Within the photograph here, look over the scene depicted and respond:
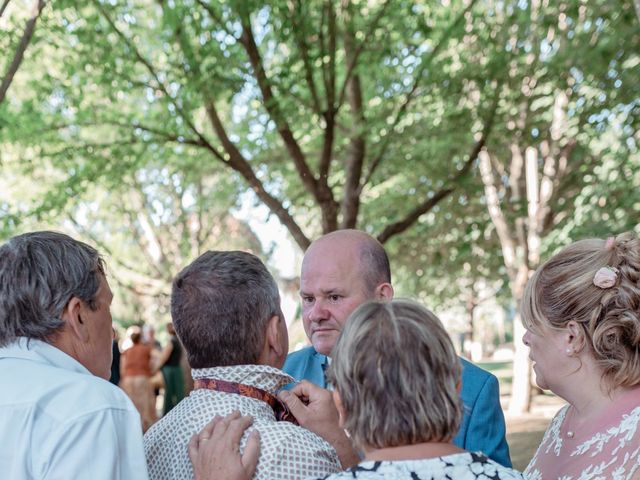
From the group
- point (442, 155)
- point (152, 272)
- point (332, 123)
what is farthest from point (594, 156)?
point (152, 272)

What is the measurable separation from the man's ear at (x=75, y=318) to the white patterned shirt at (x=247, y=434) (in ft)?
1.15

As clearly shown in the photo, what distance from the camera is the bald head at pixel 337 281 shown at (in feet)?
12.5

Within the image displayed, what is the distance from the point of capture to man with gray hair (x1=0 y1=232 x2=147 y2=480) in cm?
227

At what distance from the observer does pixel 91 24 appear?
973cm

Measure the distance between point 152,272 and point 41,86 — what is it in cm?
1392

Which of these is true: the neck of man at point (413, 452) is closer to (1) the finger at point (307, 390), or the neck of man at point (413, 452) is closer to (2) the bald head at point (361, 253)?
(1) the finger at point (307, 390)

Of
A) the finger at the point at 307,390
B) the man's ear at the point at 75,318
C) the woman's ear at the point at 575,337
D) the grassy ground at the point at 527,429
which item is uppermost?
the man's ear at the point at 75,318

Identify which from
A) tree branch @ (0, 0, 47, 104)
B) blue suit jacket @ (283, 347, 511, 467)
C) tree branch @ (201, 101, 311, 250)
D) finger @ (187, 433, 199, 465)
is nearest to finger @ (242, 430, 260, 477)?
finger @ (187, 433, 199, 465)

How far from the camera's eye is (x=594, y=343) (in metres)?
3.09

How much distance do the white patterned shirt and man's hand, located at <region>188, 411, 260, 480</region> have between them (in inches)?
1.1

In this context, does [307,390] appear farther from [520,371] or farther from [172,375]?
[520,371]

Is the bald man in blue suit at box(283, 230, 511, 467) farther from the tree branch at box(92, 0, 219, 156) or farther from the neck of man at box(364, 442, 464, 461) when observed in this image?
the tree branch at box(92, 0, 219, 156)

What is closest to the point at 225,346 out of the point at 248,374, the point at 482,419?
the point at 248,374

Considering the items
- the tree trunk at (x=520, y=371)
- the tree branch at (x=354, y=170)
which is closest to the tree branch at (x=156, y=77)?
the tree branch at (x=354, y=170)
